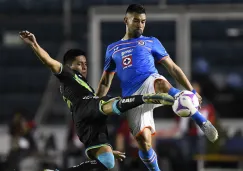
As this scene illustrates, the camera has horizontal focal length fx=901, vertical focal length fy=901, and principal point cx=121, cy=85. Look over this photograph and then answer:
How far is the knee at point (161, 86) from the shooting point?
27.6 ft

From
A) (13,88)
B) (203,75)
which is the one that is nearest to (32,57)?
(13,88)

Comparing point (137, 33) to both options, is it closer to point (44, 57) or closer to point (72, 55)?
point (72, 55)

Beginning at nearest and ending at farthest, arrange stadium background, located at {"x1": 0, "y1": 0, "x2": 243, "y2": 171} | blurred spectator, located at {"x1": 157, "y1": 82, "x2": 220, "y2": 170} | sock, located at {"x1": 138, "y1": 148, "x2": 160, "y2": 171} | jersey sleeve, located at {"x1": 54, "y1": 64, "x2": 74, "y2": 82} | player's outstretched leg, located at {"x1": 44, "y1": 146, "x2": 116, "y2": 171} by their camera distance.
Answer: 1. jersey sleeve, located at {"x1": 54, "y1": 64, "x2": 74, "y2": 82}
2. player's outstretched leg, located at {"x1": 44, "y1": 146, "x2": 116, "y2": 171}
3. sock, located at {"x1": 138, "y1": 148, "x2": 160, "y2": 171}
4. blurred spectator, located at {"x1": 157, "y1": 82, "x2": 220, "y2": 170}
5. stadium background, located at {"x1": 0, "y1": 0, "x2": 243, "y2": 171}

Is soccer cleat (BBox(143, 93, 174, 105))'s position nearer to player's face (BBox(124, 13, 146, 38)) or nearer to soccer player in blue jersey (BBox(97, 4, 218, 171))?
soccer player in blue jersey (BBox(97, 4, 218, 171))

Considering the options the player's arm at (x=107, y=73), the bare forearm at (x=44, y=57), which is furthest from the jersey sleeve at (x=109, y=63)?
the bare forearm at (x=44, y=57)

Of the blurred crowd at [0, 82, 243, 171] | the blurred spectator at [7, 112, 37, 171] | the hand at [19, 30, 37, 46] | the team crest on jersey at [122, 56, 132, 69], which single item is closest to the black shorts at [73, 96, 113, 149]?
the team crest on jersey at [122, 56, 132, 69]

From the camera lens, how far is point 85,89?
8.65m

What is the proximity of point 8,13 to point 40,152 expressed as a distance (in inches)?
92.6

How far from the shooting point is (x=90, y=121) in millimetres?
8562

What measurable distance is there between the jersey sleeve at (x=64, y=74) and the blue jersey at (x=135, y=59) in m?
0.58

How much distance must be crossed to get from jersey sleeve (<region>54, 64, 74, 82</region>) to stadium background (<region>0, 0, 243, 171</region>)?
14.7 feet

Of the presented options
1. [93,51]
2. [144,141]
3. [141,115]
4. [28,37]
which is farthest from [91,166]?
[93,51]

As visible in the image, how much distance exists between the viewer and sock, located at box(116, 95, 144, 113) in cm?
811

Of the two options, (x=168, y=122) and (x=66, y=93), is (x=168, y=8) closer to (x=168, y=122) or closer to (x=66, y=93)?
(x=168, y=122)
